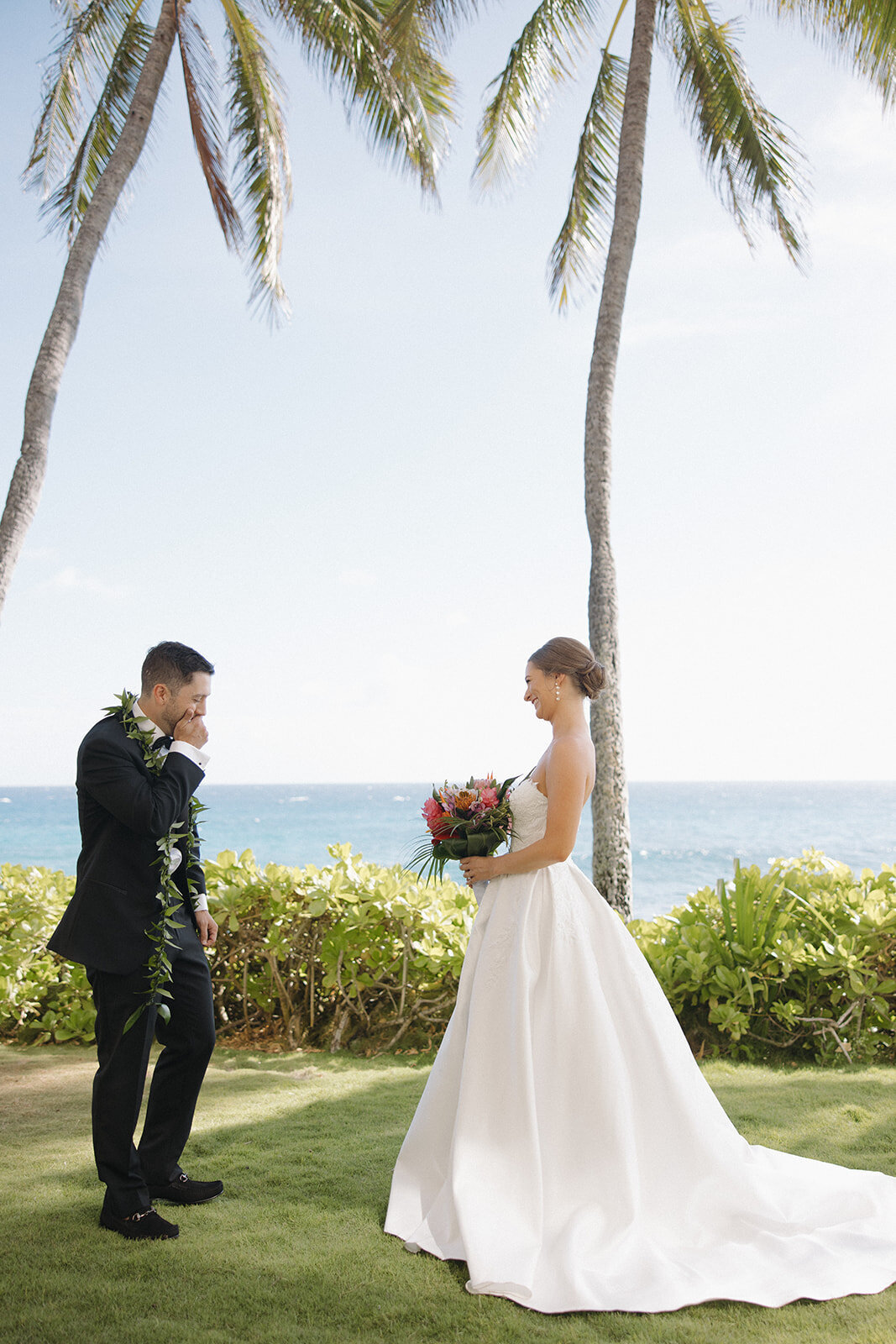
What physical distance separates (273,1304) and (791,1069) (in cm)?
395

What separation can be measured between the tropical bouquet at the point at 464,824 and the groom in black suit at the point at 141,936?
1024 mm

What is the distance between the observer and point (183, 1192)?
3.57 m

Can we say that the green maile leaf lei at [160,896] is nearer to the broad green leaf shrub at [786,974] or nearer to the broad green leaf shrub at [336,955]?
the broad green leaf shrub at [336,955]

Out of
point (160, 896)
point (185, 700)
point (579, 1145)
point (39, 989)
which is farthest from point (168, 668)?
point (39, 989)

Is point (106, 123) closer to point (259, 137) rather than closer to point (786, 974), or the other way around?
point (259, 137)

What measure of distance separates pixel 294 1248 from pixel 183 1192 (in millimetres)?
669

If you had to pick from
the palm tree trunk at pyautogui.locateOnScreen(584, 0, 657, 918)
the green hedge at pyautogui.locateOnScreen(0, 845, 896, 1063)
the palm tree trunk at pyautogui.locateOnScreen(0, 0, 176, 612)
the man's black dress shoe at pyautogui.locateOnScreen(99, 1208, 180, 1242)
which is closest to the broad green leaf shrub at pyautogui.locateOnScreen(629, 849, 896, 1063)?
the green hedge at pyautogui.locateOnScreen(0, 845, 896, 1063)

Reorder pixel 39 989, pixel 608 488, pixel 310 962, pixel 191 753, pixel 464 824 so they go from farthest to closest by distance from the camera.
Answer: pixel 608 488
pixel 39 989
pixel 310 962
pixel 464 824
pixel 191 753

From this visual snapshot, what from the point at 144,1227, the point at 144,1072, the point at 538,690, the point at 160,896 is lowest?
the point at 144,1227

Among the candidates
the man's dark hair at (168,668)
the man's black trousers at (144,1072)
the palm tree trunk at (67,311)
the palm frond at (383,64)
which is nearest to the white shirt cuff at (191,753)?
the man's dark hair at (168,668)

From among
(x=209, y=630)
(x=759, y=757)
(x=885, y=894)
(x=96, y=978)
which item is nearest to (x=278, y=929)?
(x=96, y=978)

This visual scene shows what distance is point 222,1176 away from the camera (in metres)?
3.92

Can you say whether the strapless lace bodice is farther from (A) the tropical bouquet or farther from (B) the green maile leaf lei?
(B) the green maile leaf lei

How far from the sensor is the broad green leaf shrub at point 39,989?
6418mm
